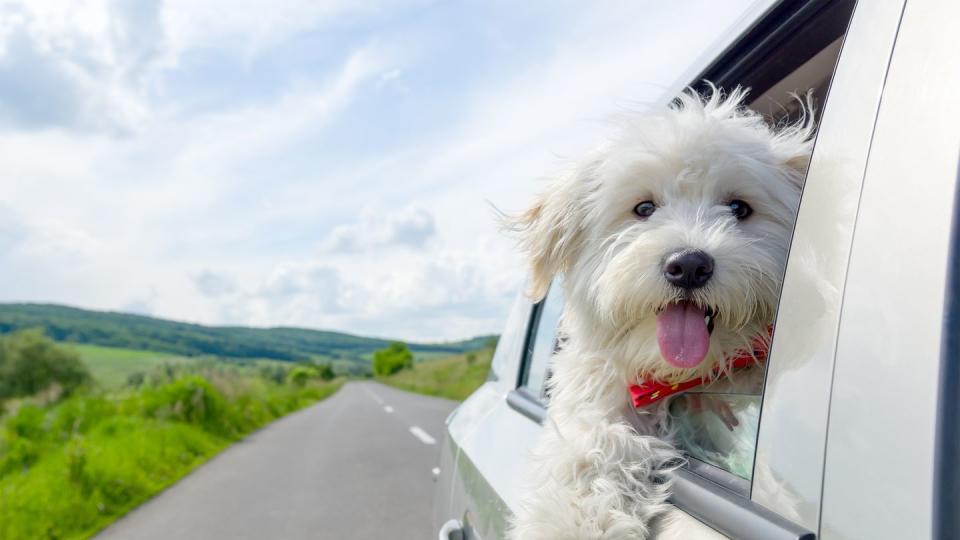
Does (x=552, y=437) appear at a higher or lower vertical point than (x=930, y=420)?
lower

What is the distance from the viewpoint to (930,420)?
822 mm

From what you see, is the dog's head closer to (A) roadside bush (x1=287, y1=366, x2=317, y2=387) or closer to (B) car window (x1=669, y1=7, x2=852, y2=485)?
(B) car window (x1=669, y1=7, x2=852, y2=485)

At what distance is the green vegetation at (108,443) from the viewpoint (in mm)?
7893

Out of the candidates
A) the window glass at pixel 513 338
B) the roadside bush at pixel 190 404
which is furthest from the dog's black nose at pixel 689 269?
the roadside bush at pixel 190 404

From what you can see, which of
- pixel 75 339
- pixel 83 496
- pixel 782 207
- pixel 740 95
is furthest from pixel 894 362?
pixel 75 339

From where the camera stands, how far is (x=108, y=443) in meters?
10.9

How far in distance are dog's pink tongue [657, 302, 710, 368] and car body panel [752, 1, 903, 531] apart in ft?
1.34

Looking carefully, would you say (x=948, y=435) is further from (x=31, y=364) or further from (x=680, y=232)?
(x=31, y=364)

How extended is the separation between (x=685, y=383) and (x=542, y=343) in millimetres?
1357

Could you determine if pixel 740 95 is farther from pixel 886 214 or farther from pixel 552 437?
pixel 886 214

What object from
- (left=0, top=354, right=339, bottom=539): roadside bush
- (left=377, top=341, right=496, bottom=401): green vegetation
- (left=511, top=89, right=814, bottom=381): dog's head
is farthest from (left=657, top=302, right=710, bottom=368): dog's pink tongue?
(left=377, top=341, right=496, bottom=401): green vegetation

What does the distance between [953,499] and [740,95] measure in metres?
1.49

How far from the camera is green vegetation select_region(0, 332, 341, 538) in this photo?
789 cm

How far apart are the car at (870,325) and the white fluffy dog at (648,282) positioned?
0.20 m
